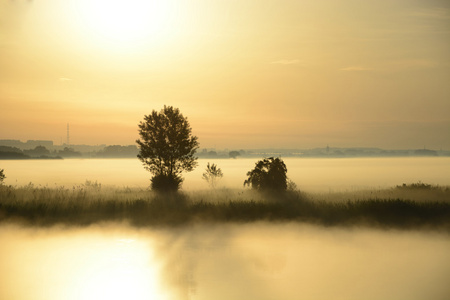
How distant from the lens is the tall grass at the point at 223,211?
31344 mm

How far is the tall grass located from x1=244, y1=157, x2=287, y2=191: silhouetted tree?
5097 millimetres

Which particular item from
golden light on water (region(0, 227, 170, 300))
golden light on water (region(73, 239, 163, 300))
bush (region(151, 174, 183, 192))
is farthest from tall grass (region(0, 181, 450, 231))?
golden light on water (region(73, 239, 163, 300))

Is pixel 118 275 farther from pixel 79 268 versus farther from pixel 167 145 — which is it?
pixel 167 145

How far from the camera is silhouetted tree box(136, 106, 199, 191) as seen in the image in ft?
140

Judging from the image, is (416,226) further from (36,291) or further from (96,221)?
(36,291)

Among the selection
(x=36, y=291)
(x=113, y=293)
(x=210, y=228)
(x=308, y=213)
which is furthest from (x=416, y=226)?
(x=36, y=291)

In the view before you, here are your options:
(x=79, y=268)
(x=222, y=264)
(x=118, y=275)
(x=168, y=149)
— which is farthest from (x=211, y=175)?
(x=118, y=275)

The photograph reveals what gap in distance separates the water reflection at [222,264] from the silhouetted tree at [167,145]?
14765mm

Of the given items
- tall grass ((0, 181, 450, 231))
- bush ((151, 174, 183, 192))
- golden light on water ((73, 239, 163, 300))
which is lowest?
golden light on water ((73, 239, 163, 300))

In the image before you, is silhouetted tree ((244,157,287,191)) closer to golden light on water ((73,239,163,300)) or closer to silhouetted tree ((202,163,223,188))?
silhouetted tree ((202,163,223,188))

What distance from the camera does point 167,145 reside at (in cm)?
4272

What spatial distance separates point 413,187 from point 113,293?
112 ft

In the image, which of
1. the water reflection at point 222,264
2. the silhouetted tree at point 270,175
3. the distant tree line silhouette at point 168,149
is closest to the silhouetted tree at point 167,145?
the distant tree line silhouette at point 168,149

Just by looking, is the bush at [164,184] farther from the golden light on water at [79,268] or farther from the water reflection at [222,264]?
Answer: the golden light on water at [79,268]
